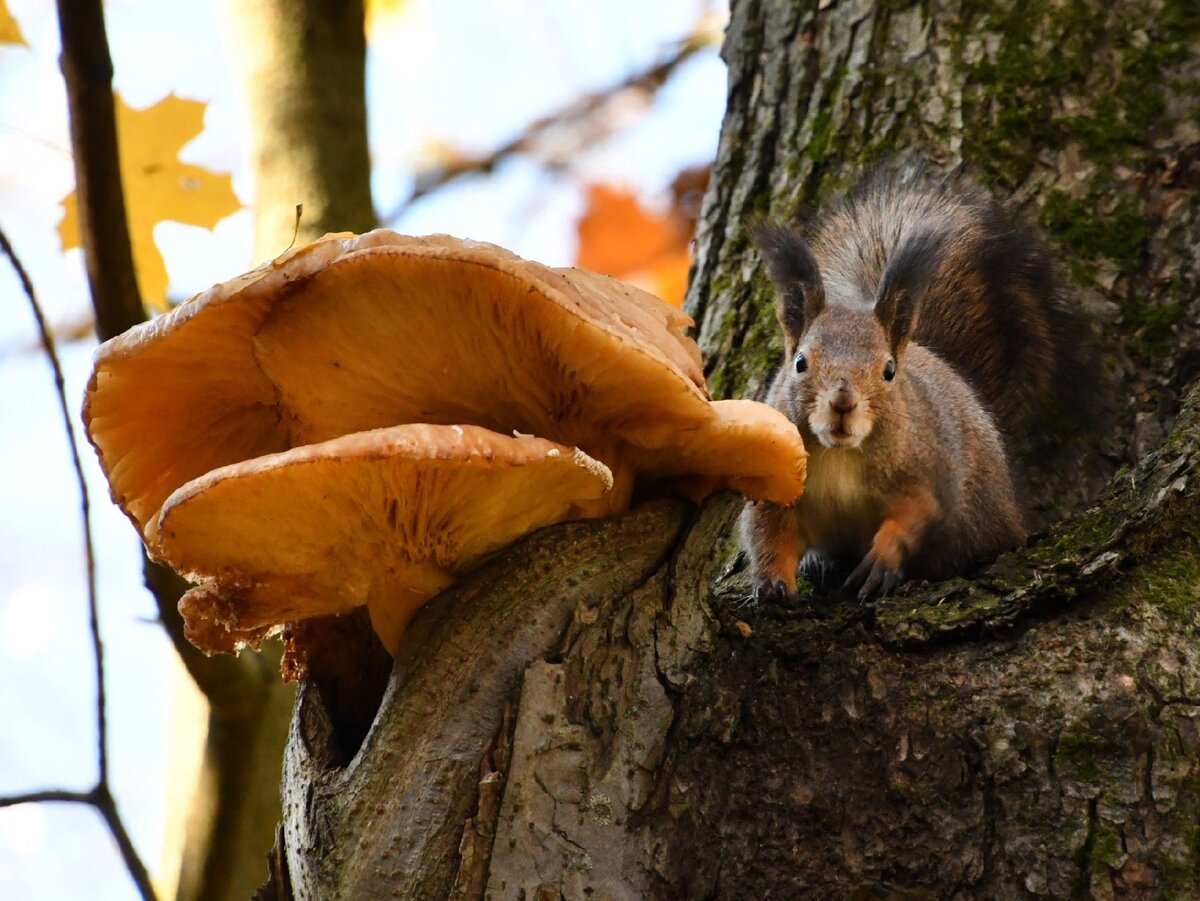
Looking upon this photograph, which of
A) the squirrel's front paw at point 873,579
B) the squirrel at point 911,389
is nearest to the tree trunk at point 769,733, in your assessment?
the squirrel's front paw at point 873,579

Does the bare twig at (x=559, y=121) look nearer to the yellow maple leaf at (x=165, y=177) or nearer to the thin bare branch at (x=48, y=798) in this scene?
the yellow maple leaf at (x=165, y=177)

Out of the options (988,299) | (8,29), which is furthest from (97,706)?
(988,299)

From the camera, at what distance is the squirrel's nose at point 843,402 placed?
7.37 feet

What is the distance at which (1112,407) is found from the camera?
7.26ft

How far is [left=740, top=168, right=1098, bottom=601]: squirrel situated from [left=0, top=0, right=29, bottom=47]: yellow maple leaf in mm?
1505

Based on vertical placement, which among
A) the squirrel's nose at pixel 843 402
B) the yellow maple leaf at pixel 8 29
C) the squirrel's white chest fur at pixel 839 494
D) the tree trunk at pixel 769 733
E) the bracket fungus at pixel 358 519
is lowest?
the tree trunk at pixel 769 733

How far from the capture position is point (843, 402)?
2246 mm

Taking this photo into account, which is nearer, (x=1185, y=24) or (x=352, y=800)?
(x=352, y=800)

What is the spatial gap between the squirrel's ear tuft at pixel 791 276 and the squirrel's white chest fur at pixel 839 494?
25 centimetres

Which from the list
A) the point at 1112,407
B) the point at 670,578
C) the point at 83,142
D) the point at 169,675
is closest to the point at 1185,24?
the point at 1112,407

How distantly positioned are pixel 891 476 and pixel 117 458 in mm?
1401

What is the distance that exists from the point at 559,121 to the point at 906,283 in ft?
11.5

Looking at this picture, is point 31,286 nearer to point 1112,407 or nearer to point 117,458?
point 117,458

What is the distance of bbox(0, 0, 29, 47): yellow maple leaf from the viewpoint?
2521 mm
